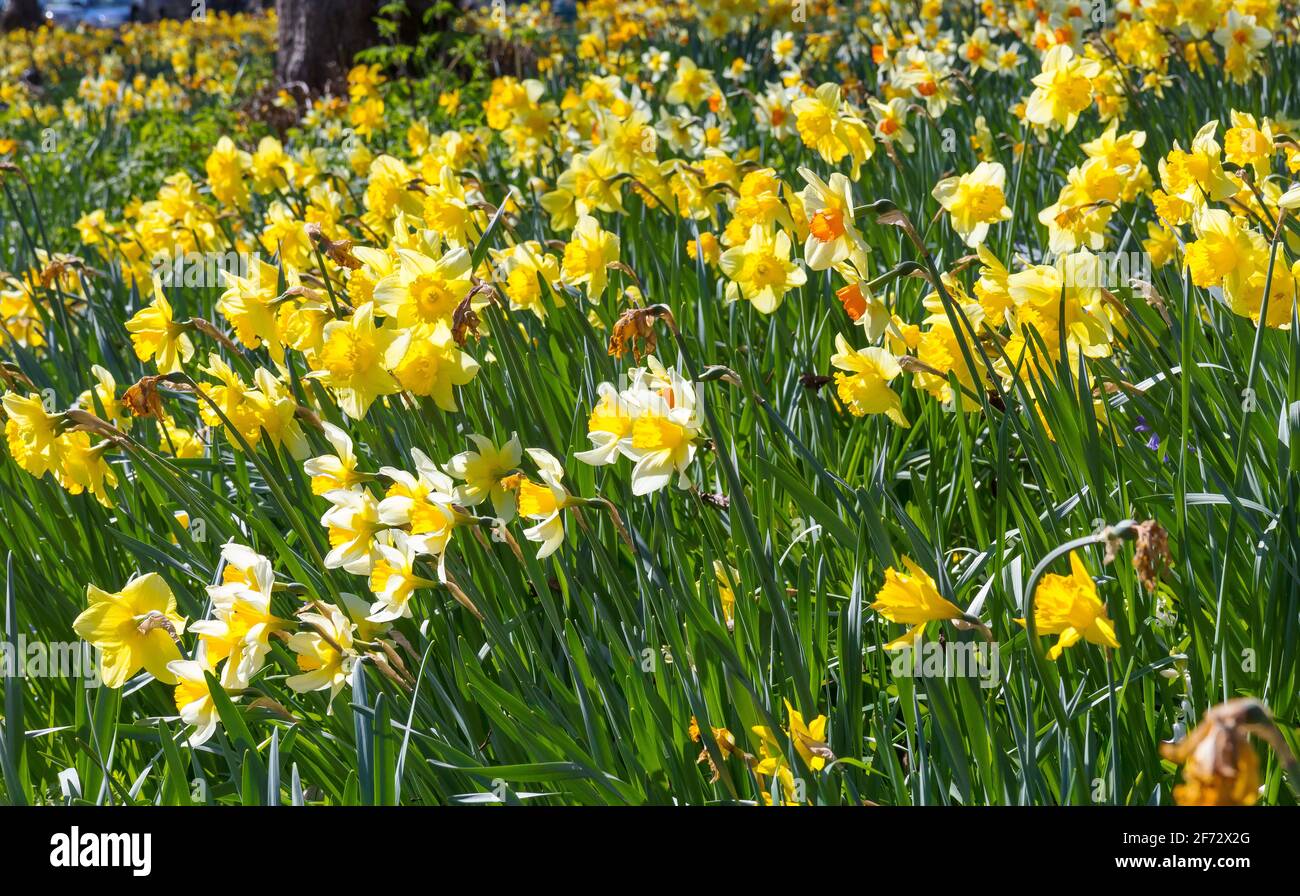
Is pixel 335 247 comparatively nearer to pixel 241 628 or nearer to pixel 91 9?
pixel 241 628

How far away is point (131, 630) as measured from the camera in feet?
5.22

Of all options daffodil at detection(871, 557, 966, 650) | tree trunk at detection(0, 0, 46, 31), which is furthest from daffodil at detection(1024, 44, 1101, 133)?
tree trunk at detection(0, 0, 46, 31)

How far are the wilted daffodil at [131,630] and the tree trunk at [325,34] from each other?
23.1 ft

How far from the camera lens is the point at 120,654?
5.22ft

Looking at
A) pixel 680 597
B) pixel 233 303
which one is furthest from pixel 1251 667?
pixel 233 303

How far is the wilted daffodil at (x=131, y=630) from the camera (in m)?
1.57

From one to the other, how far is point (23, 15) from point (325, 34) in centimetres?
1417

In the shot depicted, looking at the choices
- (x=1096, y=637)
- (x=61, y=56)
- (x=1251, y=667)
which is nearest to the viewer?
(x=1096, y=637)

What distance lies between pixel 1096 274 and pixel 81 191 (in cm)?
626

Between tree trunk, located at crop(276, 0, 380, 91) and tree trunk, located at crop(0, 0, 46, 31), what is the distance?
13.5 m

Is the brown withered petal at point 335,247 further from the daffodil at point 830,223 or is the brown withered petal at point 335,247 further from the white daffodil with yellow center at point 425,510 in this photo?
the daffodil at point 830,223

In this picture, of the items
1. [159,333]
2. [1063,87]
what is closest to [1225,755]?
[159,333]
